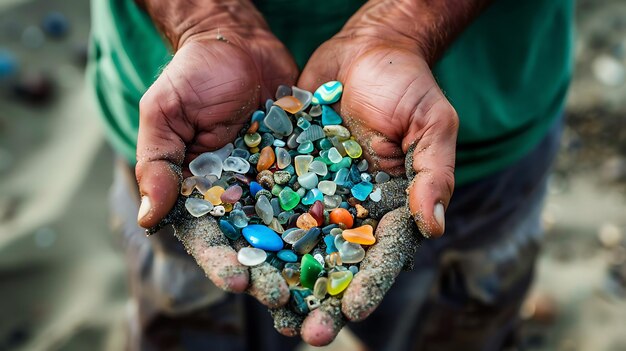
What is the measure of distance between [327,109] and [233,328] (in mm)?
564

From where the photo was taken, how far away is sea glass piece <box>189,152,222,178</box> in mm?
1087

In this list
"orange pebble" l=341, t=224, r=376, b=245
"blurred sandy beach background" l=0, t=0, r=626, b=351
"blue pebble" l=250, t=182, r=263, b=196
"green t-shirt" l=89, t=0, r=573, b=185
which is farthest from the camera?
"blurred sandy beach background" l=0, t=0, r=626, b=351

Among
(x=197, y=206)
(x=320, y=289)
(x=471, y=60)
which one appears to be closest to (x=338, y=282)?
(x=320, y=289)

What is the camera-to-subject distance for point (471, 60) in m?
1.25

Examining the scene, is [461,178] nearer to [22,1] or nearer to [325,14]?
[325,14]

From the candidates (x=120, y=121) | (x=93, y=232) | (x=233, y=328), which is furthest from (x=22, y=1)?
(x=233, y=328)

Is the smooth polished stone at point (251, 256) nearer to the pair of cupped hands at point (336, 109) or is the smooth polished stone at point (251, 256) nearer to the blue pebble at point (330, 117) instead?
the pair of cupped hands at point (336, 109)

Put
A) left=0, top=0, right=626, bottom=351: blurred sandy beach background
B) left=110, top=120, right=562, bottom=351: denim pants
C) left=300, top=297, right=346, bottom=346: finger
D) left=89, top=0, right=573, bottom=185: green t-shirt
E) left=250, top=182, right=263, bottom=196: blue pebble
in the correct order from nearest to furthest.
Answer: left=300, top=297, right=346, bottom=346: finger → left=250, top=182, right=263, bottom=196: blue pebble → left=89, top=0, right=573, bottom=185: green t-shirt → left=110, top=120, right=562, bottom=351: denim pants → left=0, top=0, right=626, bottom=351: blurred sandy beach background

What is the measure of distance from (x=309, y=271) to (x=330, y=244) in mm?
83

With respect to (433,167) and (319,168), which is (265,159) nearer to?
(319,168)

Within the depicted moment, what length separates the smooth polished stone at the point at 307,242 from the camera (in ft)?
3.40

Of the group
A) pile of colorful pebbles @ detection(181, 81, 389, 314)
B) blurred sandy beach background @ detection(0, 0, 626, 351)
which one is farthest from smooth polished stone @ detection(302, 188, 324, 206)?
blurred sandy beach background @ detection(0, 0, 626, 351)

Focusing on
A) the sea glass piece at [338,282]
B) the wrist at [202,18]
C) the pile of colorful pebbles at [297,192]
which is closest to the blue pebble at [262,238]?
the pile of colorful pebbles at [297,192]

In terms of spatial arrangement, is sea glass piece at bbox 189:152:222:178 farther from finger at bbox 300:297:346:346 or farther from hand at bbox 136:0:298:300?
finger at bbox 300:297:346:346
